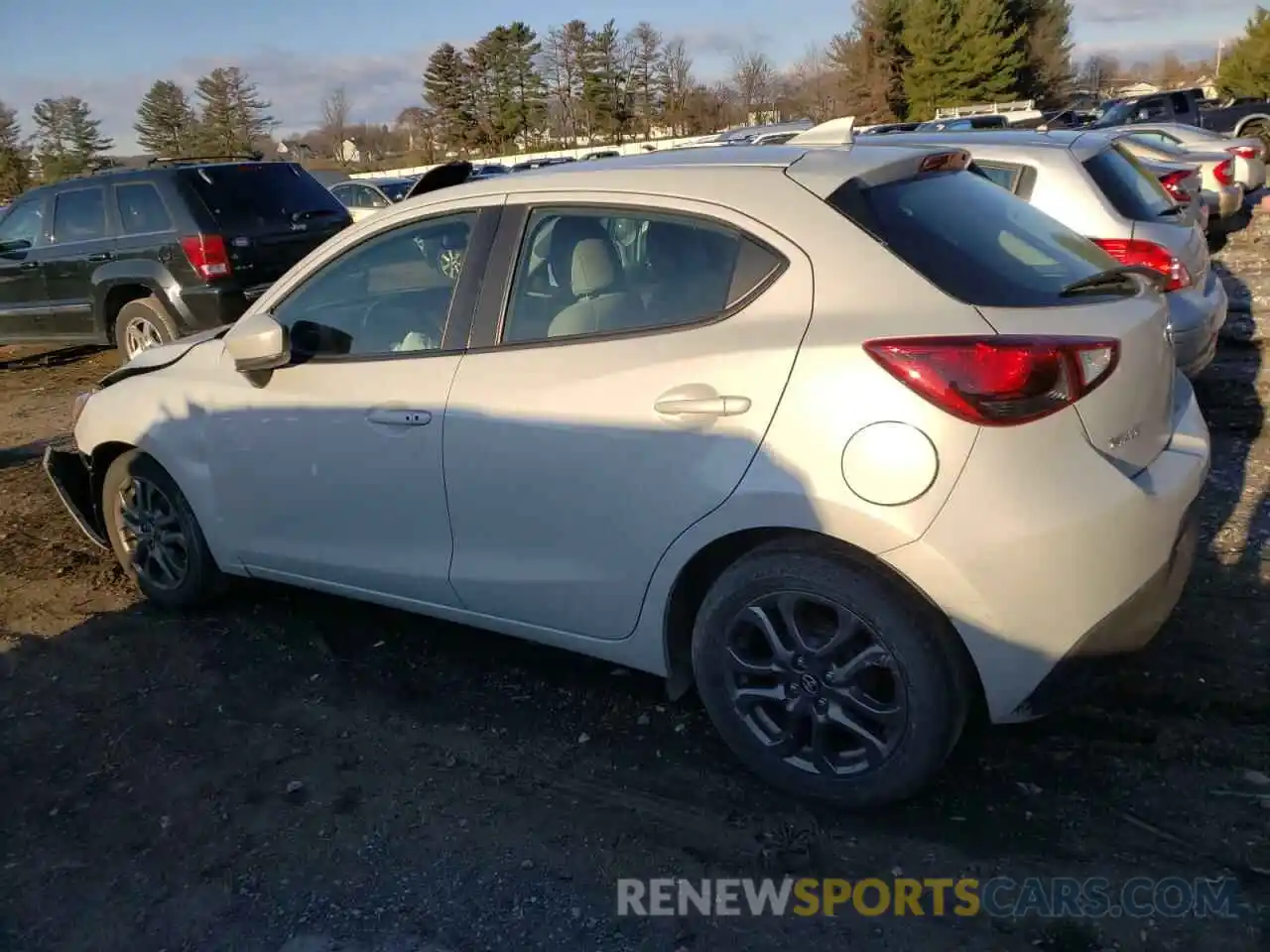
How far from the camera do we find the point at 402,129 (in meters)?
79.1

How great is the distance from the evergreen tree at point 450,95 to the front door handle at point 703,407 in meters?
68.6

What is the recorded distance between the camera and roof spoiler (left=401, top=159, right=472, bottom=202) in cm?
401

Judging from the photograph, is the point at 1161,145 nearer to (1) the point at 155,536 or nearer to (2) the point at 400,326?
(2) the point at 400,326

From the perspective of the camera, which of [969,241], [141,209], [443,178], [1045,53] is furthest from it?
[1045,53]

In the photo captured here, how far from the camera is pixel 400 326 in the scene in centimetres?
363

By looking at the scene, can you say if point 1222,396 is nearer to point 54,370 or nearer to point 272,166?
point 272,166

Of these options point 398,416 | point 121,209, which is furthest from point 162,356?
point 121,209

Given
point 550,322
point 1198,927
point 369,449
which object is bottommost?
point 1198,927

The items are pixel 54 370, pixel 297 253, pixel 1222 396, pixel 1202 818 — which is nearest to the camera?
pixel 1202 818

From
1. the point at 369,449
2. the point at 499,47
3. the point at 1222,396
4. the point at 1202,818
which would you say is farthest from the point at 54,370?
the point at 499,47

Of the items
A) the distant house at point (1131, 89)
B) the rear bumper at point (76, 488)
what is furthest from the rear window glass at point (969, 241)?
the distant house at point (1131, 89)

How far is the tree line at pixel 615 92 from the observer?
55.2 m

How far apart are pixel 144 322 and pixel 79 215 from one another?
1406 mm

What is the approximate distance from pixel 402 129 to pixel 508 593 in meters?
81.8
